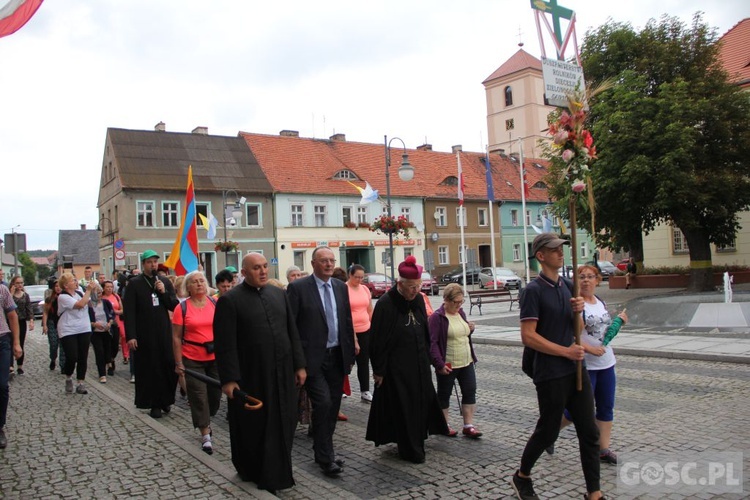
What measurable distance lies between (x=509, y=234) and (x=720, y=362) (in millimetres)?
46083

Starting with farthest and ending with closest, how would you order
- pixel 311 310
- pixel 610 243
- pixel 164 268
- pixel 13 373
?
pixel 610 243 → pixel 13 373 → pixel 164 268 → pixel 311 310

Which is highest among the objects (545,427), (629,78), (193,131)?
(193,131)

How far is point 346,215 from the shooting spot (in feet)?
161

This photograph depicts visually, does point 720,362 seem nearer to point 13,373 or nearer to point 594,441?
point 594,441

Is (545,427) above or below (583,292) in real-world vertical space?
below

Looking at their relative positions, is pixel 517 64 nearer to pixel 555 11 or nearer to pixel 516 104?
pixel 516 104

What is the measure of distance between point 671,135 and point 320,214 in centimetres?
3048

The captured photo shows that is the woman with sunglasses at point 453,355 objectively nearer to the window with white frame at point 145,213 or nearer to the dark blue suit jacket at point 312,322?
the dark blue suit jacket at point 312,322

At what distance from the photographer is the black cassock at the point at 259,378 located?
17.0 ft

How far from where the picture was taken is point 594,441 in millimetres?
4410

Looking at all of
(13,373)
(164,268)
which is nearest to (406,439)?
(164,268)

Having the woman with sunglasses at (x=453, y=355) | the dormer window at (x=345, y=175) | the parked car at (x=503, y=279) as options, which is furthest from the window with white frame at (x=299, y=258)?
the woman with sunglasses at (x=453, y=355)

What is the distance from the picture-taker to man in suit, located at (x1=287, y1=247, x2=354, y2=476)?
18.9ft

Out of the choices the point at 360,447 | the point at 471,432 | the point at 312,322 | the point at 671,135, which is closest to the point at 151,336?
the point at 312,322
